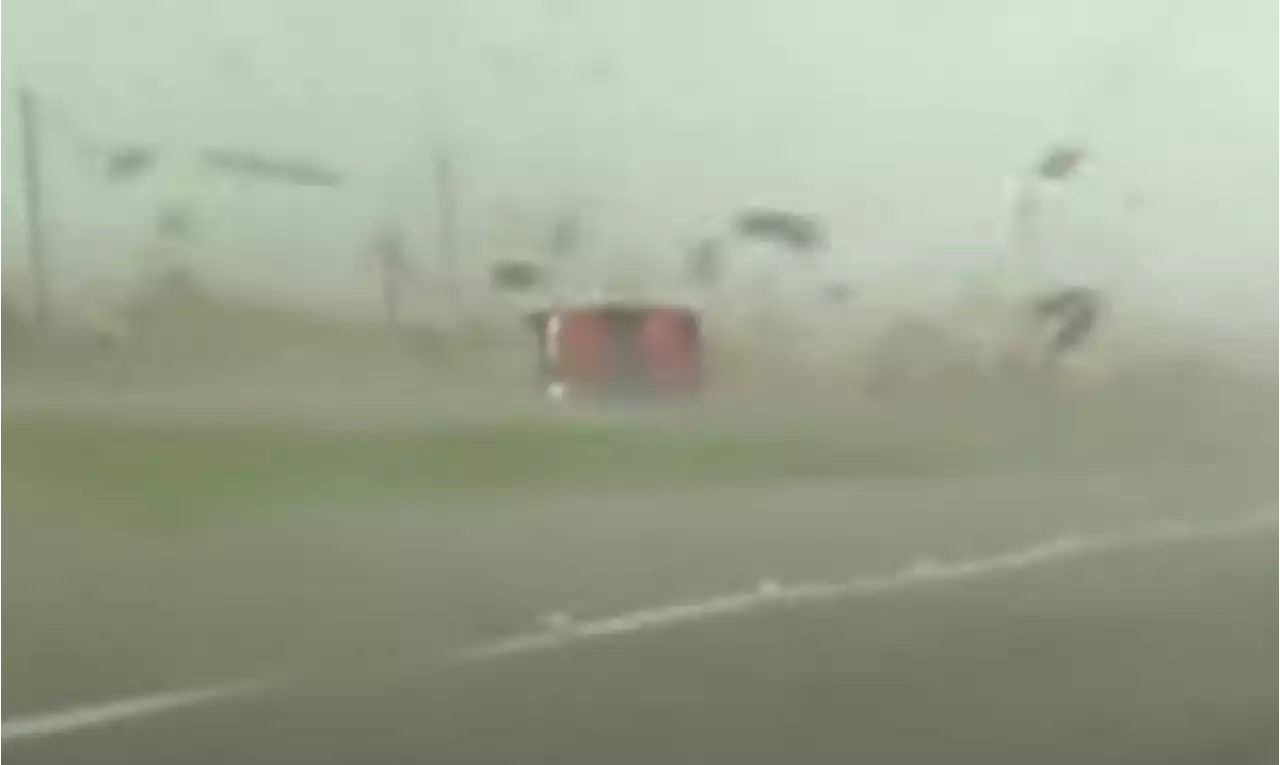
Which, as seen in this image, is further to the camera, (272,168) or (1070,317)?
(1070,317)

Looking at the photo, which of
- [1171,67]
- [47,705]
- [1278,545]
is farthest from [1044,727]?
[47,705]

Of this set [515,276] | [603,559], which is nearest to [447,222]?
[515,276]

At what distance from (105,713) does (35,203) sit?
153mm

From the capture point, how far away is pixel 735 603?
729 millimetres

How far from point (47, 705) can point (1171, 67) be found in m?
0.48

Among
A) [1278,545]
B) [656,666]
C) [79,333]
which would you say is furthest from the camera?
[1278,545]

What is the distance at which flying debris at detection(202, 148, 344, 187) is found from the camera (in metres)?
0.61

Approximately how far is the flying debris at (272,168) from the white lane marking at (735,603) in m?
0.16

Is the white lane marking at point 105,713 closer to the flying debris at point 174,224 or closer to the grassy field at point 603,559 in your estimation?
the grassy field at point 603,559

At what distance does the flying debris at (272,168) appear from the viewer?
614mm

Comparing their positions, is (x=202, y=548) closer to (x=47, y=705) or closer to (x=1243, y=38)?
(x=47, y=705)

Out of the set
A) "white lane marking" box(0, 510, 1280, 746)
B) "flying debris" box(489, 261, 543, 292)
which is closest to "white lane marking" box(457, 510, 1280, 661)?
"white lane marking" box(0, 510, 1280, 746)

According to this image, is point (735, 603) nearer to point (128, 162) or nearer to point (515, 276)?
point (515, 276)

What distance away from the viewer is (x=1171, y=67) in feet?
2.56
